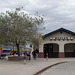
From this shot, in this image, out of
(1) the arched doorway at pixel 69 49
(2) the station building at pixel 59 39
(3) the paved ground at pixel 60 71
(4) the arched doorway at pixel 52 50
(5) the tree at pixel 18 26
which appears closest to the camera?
(3) the paved ground at pixel 60 71

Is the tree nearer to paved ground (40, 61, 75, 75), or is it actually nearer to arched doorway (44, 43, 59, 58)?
paved ground (40, 61, 75, 75)

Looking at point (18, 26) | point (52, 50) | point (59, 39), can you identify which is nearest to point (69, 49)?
point (52, 50)

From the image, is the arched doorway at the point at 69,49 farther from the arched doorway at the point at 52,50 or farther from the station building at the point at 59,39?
the station building at the point at 59,39

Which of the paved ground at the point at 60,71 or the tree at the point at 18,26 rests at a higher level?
the tree at the point at 18,26

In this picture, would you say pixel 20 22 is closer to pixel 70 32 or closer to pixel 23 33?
pixel 23 33

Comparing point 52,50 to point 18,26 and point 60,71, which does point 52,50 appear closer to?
point 18,26

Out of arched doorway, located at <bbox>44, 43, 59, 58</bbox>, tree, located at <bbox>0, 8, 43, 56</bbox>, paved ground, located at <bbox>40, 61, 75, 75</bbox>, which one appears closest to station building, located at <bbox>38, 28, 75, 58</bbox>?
arched doorway, located at <bbox>44, 43, 59, 58</bbox>

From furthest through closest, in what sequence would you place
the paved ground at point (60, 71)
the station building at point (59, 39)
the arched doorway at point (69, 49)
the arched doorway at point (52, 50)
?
the arched doorway at point (69, 49), the arched doorway at point (52, 50), the station building at point (59, 39), the paved ground at point (60, 71)

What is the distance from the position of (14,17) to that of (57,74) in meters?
12.6

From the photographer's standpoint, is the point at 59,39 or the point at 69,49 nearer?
the point at 59,39

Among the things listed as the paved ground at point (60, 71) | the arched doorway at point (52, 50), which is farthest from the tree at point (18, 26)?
the arched doorway at point (52, 50)

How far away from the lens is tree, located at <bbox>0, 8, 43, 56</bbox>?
23.2m

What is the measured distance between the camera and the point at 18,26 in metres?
23.2

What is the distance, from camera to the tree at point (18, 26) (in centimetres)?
2322
